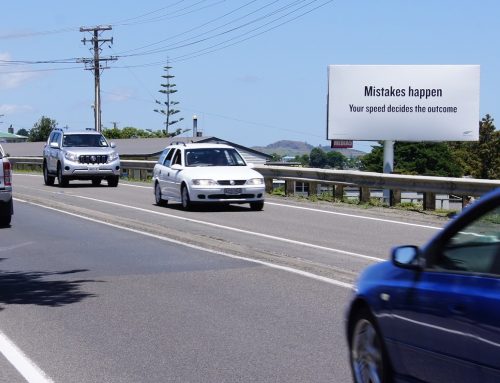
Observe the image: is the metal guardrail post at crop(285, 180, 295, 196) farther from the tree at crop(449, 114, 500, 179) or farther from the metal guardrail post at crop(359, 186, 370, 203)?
the tree at crop(449, 114, 500, 179)

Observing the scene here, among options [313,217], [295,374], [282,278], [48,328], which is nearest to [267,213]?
[313,217]

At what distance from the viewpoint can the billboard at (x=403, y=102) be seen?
41156 mm

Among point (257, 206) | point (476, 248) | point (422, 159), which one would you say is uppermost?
point (476, 248)

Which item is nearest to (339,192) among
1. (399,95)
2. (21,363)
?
(399,95)

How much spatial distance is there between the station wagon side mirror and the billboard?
120ft

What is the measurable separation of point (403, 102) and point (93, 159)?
1450cm

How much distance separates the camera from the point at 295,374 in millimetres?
6887

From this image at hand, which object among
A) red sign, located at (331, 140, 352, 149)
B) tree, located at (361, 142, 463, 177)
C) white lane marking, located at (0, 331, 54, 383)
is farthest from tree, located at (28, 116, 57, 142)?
white lane marking, located at (0, 331, 54, 383)

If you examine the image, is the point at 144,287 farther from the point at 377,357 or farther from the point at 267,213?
the point at 267,213

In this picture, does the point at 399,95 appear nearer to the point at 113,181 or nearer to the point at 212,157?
the point at 113,181

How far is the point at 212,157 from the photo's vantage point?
23.3 m

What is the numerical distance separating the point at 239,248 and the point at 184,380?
7956 mm

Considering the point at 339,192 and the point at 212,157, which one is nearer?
the point at 212,157

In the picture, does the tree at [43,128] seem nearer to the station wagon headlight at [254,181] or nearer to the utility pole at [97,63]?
the utility pole at [97,63]
